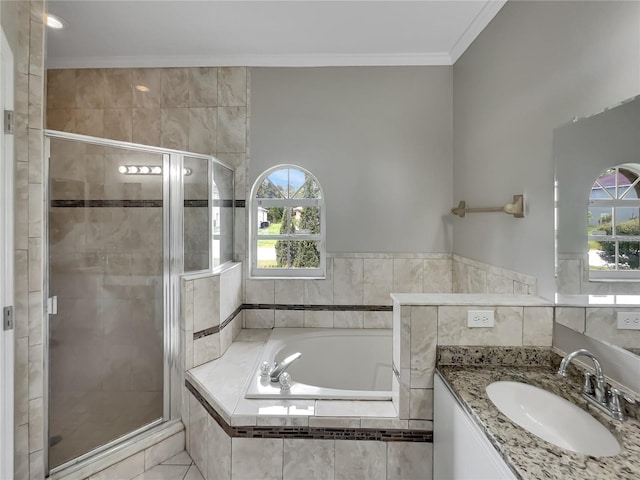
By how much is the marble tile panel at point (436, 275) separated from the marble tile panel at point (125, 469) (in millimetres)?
2222

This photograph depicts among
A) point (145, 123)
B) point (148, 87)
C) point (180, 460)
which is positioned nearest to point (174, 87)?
point (148, 87)

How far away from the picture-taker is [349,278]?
2.72m

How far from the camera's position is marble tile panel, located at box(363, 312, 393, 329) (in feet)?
8.90

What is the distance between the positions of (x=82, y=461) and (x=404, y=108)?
10.2 feet

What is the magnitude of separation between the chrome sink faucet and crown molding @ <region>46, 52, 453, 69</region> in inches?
93.0

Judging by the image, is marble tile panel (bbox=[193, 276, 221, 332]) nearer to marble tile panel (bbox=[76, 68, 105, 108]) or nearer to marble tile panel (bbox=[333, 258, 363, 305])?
marble tile panel (bbox=[333, 258, 363, 305])

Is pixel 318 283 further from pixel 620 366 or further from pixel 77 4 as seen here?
pixel 77 4

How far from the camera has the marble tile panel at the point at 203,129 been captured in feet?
8.88

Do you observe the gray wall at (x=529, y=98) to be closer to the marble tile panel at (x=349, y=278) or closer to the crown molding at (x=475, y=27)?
the crown molding at (x=475, y=27)

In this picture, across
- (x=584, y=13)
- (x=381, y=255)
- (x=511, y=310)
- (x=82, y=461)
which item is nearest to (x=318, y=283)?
(x=381, y=255)

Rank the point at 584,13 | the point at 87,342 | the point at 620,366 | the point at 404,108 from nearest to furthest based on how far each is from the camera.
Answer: the point at 620,366 < the point at 584,13 < the point at 87,342 < the point at 404,108

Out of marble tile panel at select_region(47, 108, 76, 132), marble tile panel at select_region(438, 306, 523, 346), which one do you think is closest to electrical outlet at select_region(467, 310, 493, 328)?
marble tile panel at select_region(438, 306, 523, 346)

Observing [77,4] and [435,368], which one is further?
[77,4]

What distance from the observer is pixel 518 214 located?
1728 millimetres
